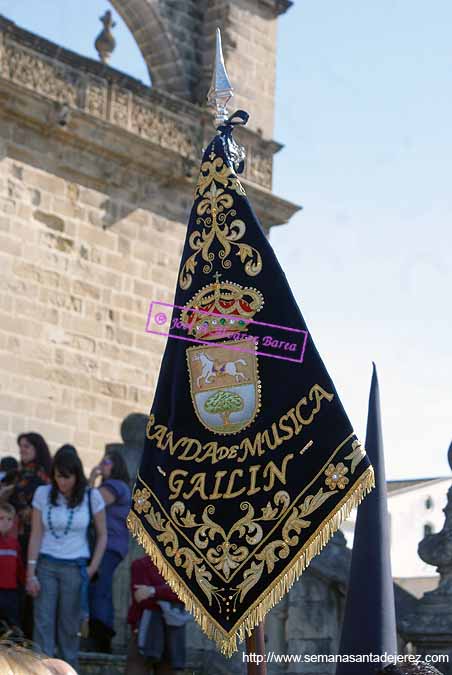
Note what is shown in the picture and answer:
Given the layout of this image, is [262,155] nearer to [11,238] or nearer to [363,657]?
[11,238]

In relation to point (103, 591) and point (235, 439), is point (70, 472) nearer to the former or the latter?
point (103, 591)

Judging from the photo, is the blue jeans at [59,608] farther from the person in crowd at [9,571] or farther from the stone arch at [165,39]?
the stone arch at [165,39]

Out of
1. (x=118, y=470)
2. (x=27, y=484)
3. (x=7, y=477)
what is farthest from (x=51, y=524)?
(x=7, y=477)

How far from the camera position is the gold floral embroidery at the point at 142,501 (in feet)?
15.7

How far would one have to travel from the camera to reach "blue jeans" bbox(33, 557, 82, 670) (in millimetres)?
7812

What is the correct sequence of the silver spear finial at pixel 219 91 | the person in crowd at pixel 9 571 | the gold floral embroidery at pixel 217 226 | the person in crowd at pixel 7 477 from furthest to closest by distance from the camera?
the person in crowd at pixel 7 477 → the person in crowd at pixel 9 571 → the silver spear finial at pixel 219 91 → the gold floral embroidery at pixel 217 226

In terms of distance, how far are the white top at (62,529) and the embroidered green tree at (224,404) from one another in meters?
3.30

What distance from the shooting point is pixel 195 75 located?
1579cm

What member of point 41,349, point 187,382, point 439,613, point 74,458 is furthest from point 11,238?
point 187,382

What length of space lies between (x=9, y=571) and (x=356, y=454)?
4.09 metres

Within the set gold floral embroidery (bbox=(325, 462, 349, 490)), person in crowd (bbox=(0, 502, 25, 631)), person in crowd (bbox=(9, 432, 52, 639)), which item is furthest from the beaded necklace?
gold floral embroidery (bbox=(325, 462, 349, 490))

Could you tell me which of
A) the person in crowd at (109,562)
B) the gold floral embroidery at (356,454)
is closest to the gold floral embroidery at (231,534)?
the gold floral embroidery at (356,454)

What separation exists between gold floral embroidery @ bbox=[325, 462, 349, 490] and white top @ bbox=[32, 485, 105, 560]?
3702 millimetres

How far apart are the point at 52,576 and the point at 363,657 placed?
3264mm
